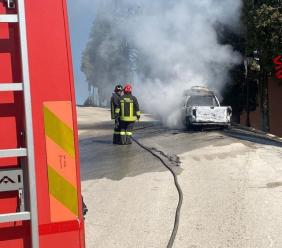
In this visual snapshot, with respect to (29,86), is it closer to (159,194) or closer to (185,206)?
(185,206)

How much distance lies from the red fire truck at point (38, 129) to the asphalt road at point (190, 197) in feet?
10.6

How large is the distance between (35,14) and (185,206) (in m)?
5.04

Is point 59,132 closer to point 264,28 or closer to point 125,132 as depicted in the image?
point 125,132

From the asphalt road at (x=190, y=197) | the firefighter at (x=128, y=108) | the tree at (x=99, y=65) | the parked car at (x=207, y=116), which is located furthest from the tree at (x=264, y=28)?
the tree at (x=99, y=65)

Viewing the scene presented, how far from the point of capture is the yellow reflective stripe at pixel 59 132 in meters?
2.45

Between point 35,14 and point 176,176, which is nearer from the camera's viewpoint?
point 35,14

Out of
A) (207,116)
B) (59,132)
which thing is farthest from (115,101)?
(59,132)

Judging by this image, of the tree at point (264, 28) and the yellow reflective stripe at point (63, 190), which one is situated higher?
the tree at point (264, 28)

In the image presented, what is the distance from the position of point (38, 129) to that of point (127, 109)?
11.4m

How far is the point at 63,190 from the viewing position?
8.13 ft

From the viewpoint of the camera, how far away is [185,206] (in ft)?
23.1

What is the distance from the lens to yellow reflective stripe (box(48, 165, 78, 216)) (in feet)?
8.05

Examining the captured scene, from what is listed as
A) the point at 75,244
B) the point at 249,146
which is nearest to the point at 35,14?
the point at 75,244

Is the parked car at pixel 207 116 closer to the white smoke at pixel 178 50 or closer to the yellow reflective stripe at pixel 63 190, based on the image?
the white smoke at pixel 178 50
